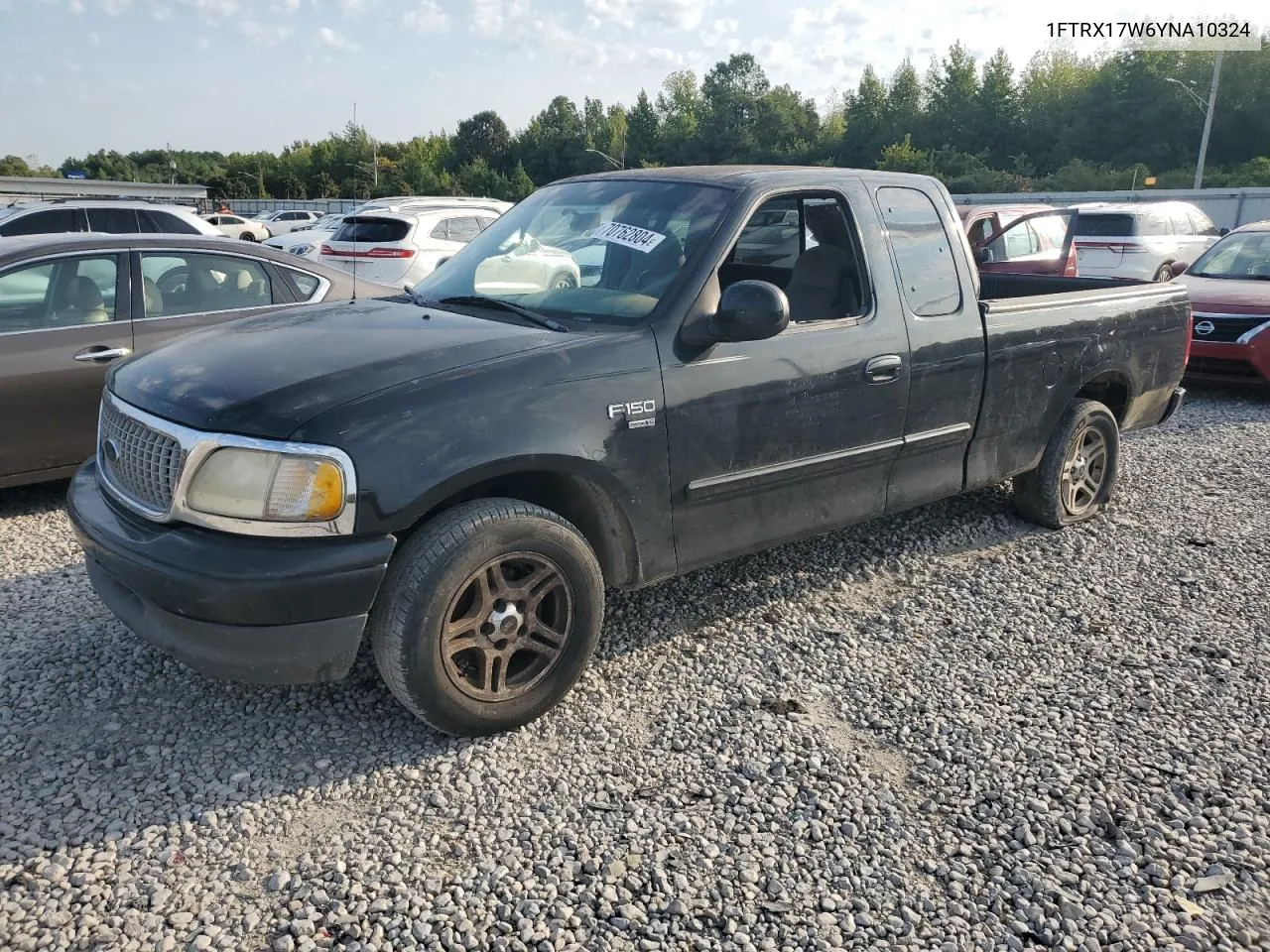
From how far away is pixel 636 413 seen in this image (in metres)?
3.40

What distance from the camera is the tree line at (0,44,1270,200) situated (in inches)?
2416

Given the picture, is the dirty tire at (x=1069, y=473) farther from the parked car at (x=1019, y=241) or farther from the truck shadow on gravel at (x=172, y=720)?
the parked car at (x=1019, y=241)

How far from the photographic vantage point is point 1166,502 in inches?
240

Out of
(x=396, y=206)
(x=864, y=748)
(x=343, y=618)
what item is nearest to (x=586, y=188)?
(x=343, y=618)

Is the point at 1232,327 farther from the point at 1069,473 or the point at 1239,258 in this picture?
the point at 1069,473

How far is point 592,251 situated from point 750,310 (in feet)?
2.78

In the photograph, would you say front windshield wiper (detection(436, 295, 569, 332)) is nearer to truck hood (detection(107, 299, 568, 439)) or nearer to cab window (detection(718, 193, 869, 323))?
truck hood (detection(107, 299, 568, 439))

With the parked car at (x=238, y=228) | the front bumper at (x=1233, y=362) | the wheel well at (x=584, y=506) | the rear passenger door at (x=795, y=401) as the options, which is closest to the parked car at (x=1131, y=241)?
the front bumper at (x=1233, y=362)

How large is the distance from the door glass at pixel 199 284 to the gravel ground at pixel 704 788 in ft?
6.28

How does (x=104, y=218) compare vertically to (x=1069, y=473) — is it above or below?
above

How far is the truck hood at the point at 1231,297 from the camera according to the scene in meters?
9.41

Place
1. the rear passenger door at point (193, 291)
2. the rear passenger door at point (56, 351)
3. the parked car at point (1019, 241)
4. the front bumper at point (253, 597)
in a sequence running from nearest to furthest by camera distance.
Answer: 1. the front bumper at point (253, 597)
2. the rear passenger door at point (56, 351)
3. the rear passenger door at point (193, 291)
4. the parked car at point (1019, 241)

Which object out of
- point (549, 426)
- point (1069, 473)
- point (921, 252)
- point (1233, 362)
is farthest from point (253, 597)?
point (1233, 362)

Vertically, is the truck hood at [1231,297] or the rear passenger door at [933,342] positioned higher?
the rear passenger door at [933,342]
